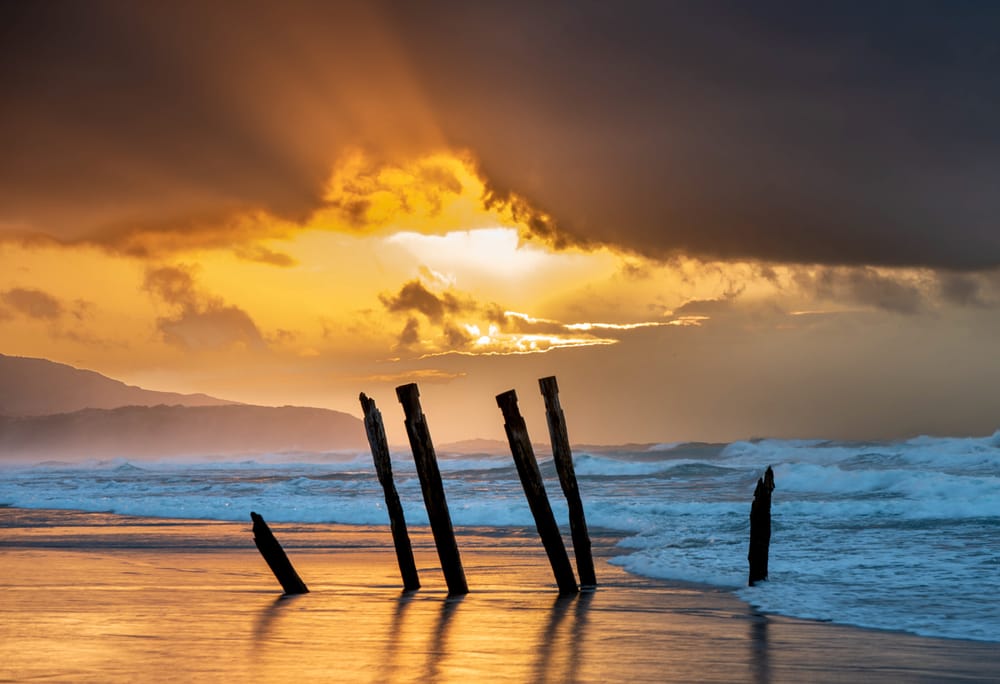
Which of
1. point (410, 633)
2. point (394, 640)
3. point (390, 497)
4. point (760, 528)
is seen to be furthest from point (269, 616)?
point (760, 528)

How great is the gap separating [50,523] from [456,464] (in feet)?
136

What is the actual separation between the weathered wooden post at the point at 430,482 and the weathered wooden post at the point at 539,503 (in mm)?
1015

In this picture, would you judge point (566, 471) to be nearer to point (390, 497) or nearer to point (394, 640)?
point (390, 497)

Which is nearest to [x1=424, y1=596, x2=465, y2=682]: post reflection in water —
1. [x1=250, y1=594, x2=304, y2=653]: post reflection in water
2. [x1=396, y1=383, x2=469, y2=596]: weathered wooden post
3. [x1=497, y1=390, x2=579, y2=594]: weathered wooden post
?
[x1=396, y1=383, x2=469, y2=596]: weathered wooden post

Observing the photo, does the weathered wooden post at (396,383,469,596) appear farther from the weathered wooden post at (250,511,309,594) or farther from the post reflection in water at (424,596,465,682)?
the weathered wooden post at (250,511,309,594)

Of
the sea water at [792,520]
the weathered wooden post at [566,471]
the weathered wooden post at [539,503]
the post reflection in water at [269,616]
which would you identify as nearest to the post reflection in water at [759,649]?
the sea water at [792,520]

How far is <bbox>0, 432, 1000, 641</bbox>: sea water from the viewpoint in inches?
465

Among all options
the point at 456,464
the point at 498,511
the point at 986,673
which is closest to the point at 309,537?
the point at 498,511

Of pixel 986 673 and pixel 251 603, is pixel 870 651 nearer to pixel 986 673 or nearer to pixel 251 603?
pixel 986 673

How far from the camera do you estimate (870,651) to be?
8695 mm

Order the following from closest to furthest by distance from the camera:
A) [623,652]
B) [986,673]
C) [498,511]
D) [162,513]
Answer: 1. [986,673]
2. [623,652]
3. [498,511]
4. [162,513]

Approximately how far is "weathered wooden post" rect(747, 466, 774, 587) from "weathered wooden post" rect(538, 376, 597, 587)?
6.57ft

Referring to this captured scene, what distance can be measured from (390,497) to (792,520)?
1106cm

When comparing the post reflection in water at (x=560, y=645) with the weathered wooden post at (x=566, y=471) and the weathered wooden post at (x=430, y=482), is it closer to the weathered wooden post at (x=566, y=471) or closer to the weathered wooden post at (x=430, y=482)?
the weathered wooden post at (x=566, y=471)
